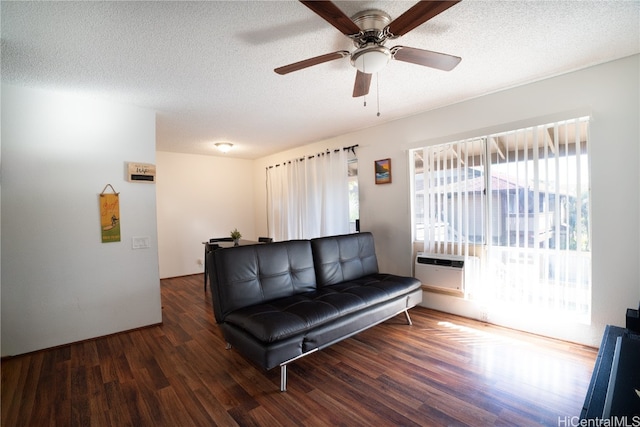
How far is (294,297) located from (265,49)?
6.62 ft

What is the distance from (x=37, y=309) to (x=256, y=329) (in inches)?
89.5

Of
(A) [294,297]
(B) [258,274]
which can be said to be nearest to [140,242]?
(B) [258,274]

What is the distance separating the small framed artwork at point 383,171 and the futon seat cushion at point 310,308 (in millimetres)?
1438

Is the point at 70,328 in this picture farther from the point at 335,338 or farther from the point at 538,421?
the point at 538,421

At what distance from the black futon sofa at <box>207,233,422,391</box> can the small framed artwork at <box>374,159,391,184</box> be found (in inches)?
43.2

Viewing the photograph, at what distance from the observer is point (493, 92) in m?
2.78

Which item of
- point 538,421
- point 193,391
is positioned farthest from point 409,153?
point 193,391

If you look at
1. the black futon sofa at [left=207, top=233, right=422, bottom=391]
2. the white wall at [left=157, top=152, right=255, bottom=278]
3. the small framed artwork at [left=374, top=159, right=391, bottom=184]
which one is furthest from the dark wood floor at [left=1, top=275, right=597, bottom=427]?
the white wall at [left=157, top=152, right=255, bottom=278]

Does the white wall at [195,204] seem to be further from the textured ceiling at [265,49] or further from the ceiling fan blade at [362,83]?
the ceiling fan blade at [362,83]

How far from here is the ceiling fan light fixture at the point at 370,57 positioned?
1643mm

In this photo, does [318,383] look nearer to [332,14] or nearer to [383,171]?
[332,14]

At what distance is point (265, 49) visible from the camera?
195 cm

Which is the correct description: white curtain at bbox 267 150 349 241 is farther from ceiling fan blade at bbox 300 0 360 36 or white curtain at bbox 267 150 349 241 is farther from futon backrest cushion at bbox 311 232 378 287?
ceiling fan blade at bbox 300 0 360 36

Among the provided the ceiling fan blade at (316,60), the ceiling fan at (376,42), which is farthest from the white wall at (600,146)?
the ceiling fan blade at (316,60)
